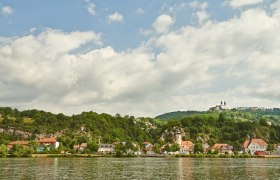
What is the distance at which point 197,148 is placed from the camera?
193750mm

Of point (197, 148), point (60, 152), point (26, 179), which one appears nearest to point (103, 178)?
point (26, 179)

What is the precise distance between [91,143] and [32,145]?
25705 mm

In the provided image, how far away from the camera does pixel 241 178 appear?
53219 millimetres

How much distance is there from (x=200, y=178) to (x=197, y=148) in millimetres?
143525

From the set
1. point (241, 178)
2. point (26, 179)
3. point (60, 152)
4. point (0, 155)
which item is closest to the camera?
point (26, 179)

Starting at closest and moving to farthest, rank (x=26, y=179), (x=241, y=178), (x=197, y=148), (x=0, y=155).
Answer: (x=26, y=179) → (x=241, y=178) → (x=0, y=155) → (x=197, y=148)

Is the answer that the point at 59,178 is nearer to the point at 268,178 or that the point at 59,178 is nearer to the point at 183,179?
the point at 183,179

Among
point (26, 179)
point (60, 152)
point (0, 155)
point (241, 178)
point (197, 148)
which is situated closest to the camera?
point (26, 179)

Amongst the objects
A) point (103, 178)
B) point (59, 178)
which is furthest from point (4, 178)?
point (103, 178)

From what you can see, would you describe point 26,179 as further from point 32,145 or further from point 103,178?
point 32,145

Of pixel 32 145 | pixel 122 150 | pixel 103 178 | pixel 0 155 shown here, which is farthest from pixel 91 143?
pixel 103 178

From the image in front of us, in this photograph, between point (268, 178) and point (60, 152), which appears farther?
point (60, 152)

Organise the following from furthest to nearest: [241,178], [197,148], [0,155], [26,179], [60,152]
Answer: [197,148]
[60,152]
[0,155]
[241,178]
[26,179]

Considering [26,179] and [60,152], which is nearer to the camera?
[26,179]
